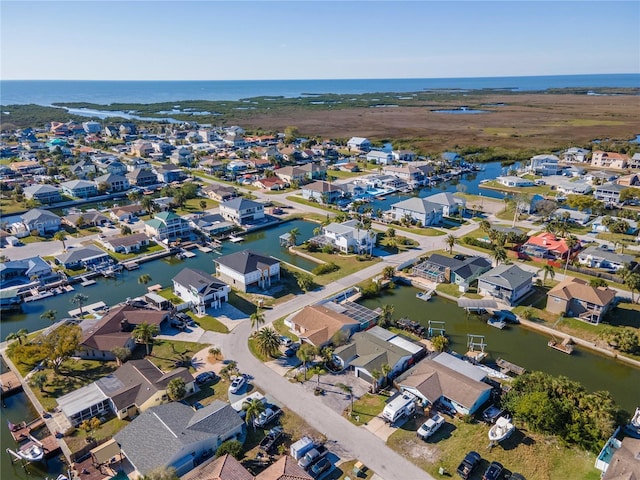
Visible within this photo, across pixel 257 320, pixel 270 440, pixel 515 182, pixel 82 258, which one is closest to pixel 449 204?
pixel 515 182

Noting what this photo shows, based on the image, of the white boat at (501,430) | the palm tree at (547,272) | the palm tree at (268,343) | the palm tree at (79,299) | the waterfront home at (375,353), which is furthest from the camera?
the palm tree at (547,272)

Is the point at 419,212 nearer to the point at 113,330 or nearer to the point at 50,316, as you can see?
the point at 113,330

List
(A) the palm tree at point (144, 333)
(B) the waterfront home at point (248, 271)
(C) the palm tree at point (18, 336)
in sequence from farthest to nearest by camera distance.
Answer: (B) the waterfront home at point (248, 271) → (C) the palm tree at point (18, 336) → (A) the palm tree at point (144, 333)

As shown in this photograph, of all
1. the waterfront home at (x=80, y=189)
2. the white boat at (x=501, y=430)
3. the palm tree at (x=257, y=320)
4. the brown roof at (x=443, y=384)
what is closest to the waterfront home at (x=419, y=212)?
the palm tree at (x=257, y=320)

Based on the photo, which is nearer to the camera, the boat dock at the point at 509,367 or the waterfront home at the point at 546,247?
the boat dock at the point at 509,367

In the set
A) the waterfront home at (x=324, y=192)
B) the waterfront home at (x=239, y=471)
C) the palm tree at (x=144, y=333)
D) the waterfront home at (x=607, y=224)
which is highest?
the waterfront home at (x=324, y=192)

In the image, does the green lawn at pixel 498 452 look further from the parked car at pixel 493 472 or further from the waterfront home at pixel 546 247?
the waterfront home at pixel 546 247

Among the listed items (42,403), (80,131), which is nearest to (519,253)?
(42,403)
